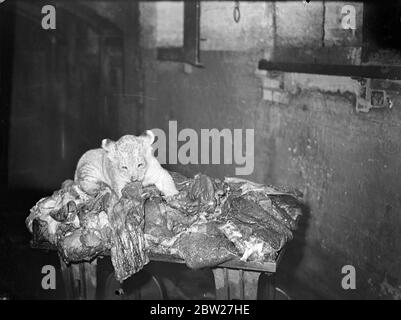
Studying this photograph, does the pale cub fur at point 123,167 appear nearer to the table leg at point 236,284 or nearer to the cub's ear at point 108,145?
the cub's ear at point 108,145

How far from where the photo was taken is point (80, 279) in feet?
13.9

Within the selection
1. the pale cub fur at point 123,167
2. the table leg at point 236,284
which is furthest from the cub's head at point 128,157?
the table leg at point 236,284

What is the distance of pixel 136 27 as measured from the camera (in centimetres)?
1013

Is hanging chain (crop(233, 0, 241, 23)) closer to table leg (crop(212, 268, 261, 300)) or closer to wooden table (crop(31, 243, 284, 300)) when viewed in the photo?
wooden table (crop(31, 243, 284, 300))

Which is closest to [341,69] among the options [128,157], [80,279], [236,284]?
[128,157]

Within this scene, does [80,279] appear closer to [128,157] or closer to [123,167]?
[123,167]

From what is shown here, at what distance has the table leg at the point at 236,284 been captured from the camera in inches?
147

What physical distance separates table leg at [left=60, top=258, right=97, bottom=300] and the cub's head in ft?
2.89

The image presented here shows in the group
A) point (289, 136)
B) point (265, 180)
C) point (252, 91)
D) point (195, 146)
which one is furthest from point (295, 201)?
point (195, 146)

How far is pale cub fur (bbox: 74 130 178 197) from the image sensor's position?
4141 mm

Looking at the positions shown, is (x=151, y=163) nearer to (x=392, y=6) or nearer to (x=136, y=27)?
(x=392, y=6)

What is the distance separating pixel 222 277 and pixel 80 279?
140cm

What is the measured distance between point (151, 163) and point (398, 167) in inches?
99.9
